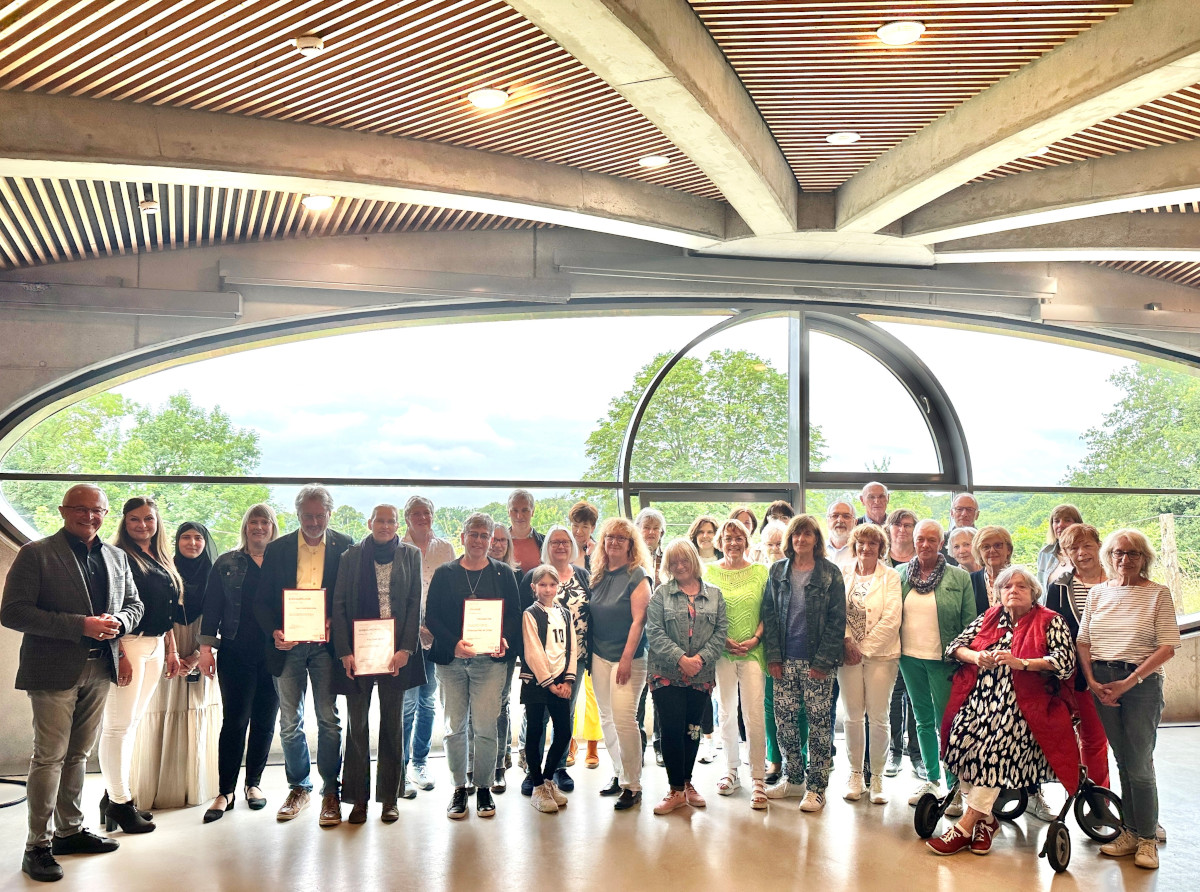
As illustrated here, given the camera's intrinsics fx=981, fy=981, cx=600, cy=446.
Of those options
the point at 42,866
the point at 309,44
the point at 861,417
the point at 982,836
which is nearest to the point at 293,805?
the point at 42,866

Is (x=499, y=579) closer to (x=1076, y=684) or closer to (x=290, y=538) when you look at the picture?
(x=290, y=538)

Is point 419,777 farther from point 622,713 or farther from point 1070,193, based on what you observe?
point 1070,193

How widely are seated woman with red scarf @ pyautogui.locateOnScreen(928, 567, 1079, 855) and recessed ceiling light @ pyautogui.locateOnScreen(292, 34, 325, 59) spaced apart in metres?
3.93

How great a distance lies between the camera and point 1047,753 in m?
4.52

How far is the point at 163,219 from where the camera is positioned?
6.11m

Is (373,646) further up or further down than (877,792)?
further up

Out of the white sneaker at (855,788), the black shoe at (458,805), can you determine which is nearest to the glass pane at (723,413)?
the white sneaker at (855,788)

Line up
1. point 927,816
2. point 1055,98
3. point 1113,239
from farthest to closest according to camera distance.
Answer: point 1113,239, point 927,816, point 1055,98

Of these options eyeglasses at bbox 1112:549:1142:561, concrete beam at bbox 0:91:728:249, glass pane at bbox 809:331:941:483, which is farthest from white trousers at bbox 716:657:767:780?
glass pane at bbox 809:331:941:483

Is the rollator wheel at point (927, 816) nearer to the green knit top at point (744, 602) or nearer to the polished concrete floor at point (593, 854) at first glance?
the polished concrete floor at point (593, 854)

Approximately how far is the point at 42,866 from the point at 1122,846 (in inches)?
194

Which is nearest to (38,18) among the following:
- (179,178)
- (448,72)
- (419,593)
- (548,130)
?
(179,178)

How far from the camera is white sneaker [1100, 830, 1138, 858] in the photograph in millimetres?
4672

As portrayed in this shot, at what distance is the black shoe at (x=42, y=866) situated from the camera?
168 inches
